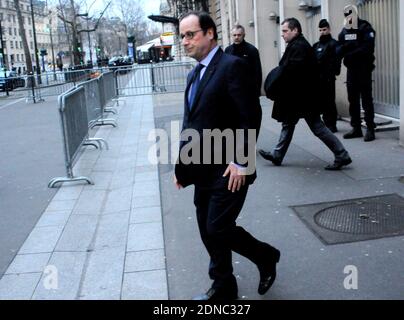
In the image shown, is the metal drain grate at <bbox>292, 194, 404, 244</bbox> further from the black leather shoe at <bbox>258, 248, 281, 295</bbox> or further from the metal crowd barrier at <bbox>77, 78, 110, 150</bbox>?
the metal crowd barrier at <bbox>77, 78, 110, 150</bbox>

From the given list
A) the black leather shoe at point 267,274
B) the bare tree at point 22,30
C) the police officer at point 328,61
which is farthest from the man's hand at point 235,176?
the bare tree at point 22,30

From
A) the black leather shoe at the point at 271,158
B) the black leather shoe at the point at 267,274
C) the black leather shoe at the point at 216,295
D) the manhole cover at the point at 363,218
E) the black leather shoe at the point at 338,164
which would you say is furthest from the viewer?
the black leather shoe at the point at 271,158

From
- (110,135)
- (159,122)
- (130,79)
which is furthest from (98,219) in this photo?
(130,79)

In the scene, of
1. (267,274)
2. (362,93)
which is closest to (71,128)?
(362,93)

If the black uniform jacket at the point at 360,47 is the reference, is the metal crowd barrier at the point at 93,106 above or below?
below

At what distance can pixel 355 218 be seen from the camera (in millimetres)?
5281

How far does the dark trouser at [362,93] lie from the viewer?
863 cm

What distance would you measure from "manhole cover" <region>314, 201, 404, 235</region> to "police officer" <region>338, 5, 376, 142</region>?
330cm

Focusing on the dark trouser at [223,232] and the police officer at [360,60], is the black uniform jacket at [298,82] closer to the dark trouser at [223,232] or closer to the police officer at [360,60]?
the police officer at [360,60]

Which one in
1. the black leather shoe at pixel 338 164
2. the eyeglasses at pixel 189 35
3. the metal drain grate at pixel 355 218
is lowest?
the metal drain grate at pixel 355 218

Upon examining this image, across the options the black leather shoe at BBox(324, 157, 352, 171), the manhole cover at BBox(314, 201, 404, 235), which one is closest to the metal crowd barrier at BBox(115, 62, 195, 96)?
the black leather shoe at BBox(324, 157, 352, 171)

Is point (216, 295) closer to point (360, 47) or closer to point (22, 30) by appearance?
point (360, 47)

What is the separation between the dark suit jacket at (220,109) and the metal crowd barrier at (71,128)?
4393 millimetres
